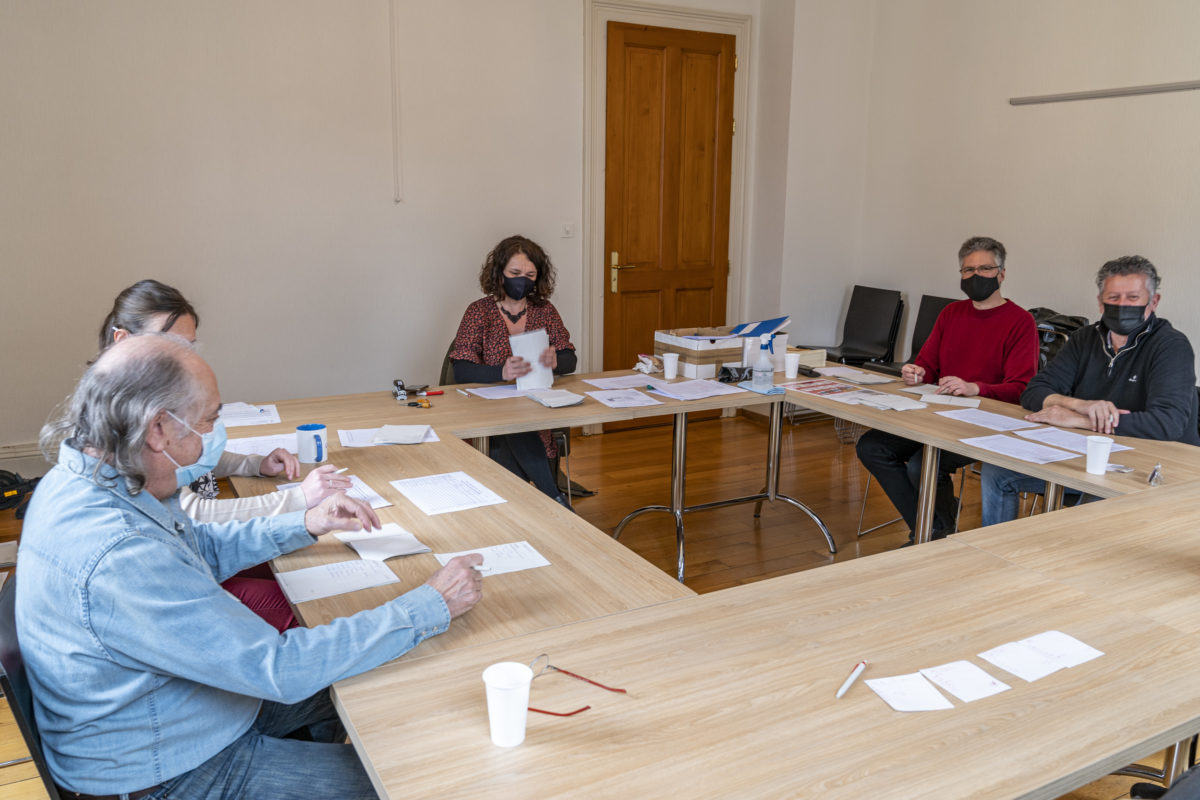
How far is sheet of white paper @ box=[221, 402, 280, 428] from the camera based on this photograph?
2906 mm

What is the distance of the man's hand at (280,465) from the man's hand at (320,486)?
1.14 ft

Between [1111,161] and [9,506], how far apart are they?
544cm

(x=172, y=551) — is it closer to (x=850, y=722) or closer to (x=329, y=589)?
(x=329, y=589)

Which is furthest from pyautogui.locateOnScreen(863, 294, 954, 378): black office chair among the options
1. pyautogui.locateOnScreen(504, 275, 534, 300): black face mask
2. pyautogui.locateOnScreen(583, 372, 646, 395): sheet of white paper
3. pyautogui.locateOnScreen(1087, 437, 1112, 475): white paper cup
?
pyautogui.locateOnScreen(1087, 437, 1112, 475): white paper cup

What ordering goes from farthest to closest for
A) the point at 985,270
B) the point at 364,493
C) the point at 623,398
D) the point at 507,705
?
the point at 985,270
the point at 623,398
the point at 364,493
the point at 507,705

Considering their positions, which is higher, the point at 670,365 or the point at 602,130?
the point at 602,130

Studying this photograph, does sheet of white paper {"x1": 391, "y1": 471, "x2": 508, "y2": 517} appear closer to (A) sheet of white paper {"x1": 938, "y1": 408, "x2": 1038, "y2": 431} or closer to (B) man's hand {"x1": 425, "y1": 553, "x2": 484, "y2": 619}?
(B) man's hand {"x1": 425, "y1": 553, "x2": 484, "y2": 619}

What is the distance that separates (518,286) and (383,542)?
193 cm

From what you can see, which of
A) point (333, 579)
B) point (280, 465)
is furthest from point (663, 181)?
point (333, 579)

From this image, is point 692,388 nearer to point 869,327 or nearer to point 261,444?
point 261,444

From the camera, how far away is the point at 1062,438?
2.74m

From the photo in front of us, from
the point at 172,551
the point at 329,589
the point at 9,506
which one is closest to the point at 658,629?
the point at 329,589

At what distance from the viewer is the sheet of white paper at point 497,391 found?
3350 mm

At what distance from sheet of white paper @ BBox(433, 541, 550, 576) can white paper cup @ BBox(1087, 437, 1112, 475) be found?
1.54 meters
